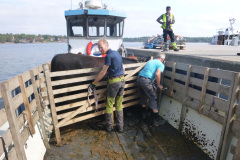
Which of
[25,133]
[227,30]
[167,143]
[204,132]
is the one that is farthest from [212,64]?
[227,30]

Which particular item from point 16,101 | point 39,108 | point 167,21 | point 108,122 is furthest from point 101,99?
point 167,21

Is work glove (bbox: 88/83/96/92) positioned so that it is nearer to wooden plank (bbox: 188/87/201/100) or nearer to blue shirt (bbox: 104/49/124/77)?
blue shirt (bbox: 104/49/124/77)

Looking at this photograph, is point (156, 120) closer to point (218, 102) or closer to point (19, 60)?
point (218, 102)

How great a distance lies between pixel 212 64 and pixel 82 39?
5835mm

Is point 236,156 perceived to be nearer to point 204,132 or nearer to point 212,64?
point 204,132

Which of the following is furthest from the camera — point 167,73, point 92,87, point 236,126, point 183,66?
point 167,73

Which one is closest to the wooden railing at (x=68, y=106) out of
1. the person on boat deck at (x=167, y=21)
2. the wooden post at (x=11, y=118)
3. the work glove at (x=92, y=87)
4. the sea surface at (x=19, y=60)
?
the wooden post at (x=11, y=118)

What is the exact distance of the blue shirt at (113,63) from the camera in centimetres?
426

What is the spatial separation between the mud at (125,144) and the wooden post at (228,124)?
0.54 meters

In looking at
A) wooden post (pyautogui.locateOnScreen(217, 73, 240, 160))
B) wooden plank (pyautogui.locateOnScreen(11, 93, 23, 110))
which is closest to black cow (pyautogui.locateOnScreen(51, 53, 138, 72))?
wooden plank (pyautogui.locateOnScreen(11, 93, 23, 110))

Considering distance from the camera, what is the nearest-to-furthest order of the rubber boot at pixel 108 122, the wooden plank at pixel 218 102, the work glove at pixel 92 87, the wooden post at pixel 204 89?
the wooden plank at pixel 218 102 → the wooden post at pixel 204 89 → the work glove at pixel 92 87 → the rubber boot at pixel 108 122

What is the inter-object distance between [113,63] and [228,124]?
2899 mm

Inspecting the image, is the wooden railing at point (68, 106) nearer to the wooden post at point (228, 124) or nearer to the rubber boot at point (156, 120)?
the wooden post at point (228, 124)

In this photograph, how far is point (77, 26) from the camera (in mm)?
8219
